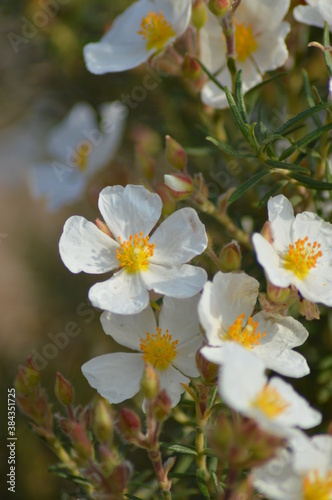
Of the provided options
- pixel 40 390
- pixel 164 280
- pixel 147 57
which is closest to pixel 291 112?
pixel 147 57

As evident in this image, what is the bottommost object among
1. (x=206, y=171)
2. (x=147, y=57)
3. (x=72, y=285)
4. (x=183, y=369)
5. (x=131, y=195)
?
(x=72, y=285)

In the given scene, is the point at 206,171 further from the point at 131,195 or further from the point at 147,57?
the point at 131,195

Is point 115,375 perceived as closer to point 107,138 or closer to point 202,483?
point 202,483

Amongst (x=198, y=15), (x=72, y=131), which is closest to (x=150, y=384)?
(x=198, y=15)

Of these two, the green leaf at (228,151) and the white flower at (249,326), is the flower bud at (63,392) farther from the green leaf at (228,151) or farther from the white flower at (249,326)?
the green leaf at (228,151)

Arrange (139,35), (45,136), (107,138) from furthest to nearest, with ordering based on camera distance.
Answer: (45,136) → (107,138) → (139,35)
